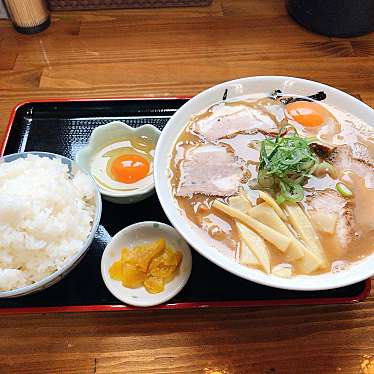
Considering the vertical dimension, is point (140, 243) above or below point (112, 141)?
below

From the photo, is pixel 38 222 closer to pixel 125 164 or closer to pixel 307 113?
pixel 125 164

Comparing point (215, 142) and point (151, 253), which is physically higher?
point (215, 142)

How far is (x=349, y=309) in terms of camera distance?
5.11 feet

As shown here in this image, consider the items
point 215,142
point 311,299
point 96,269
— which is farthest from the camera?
point 215,142

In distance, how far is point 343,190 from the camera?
160 centimetres

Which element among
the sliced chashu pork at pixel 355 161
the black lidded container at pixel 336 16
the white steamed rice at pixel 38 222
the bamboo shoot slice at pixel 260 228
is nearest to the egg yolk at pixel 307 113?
the sliced chashu pork at pixel 355 161

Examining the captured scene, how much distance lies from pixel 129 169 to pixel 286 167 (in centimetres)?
70

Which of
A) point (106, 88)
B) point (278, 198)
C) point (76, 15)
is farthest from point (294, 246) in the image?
point (76, 15)

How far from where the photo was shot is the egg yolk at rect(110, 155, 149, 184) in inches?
73.0

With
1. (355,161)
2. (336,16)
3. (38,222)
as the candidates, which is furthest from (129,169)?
(336,16)

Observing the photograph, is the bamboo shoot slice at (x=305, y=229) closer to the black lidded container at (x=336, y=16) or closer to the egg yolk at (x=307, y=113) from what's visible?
the egg yolk at (x=307, y=113)

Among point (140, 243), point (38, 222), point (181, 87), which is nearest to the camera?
point (38, 222)

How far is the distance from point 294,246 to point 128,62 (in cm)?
172

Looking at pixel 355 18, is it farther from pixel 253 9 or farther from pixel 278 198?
pixel 278 198
